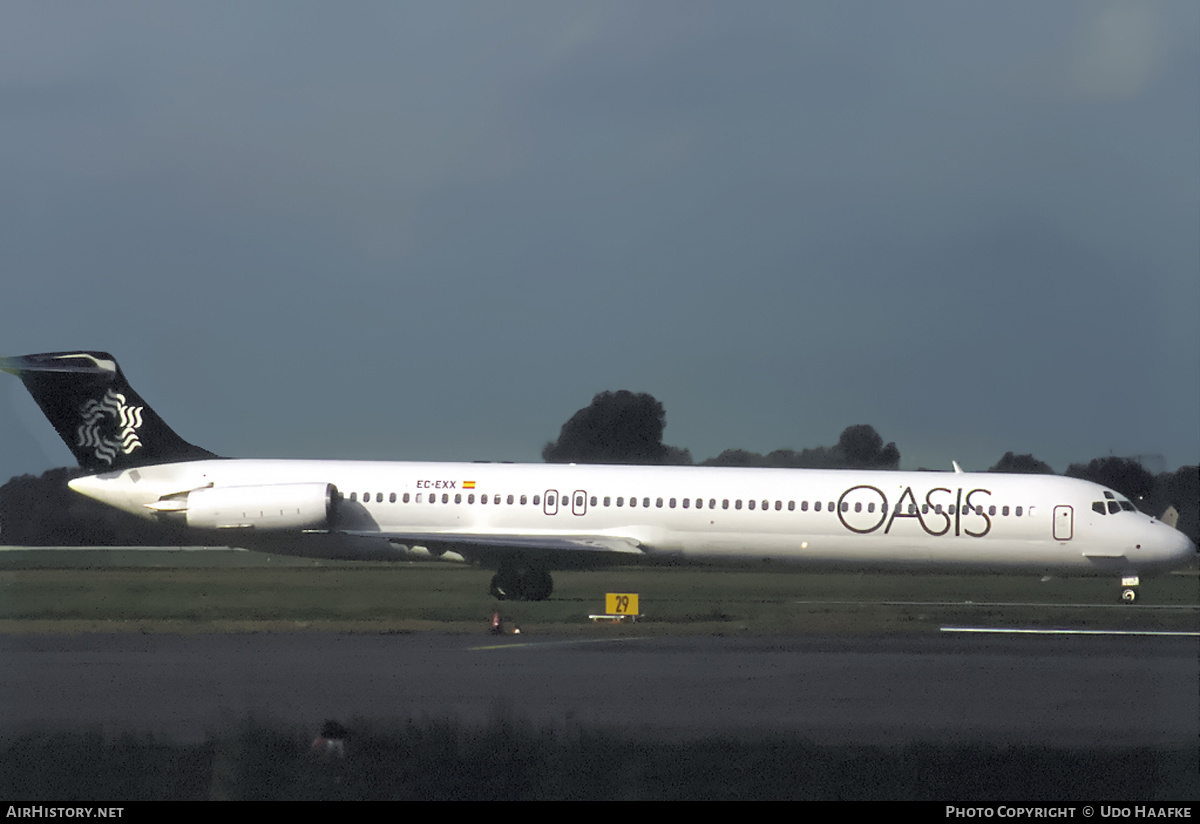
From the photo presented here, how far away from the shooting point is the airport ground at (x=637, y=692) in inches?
381

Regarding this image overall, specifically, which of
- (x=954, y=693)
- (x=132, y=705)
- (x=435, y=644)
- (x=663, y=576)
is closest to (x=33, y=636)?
(x=435, y=644)

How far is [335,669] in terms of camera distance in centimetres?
1652

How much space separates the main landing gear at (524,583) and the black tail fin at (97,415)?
8840mm

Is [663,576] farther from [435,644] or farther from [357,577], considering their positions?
[435,644]

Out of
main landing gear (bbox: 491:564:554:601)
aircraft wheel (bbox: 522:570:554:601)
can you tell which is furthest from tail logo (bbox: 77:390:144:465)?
aircraft wheel (bbox: 522:570:554:601)

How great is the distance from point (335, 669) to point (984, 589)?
24.1m

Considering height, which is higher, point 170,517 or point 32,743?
point 170,517

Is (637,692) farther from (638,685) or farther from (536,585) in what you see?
(536,585)

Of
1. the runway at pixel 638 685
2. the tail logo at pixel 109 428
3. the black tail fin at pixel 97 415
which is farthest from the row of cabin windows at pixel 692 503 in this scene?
the runway at pixel 638 685

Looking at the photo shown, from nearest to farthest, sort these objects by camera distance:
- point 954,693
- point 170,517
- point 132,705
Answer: point 132,705 → point 954,693 → point 170,517

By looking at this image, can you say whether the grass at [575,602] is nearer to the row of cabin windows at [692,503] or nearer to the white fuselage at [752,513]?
the white fuselage at [752,513]

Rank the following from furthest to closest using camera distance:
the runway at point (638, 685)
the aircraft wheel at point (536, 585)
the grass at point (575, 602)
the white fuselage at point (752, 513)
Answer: the aircraft wheel at point (536, 585) → the white fuselage at point (752, 513) → the grass at point (575, 602) → the runway at point (638, 685)

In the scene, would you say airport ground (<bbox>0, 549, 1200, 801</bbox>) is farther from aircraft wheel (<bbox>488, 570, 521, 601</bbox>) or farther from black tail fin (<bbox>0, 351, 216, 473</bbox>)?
black tail fin (<bbox>0, 351, 216, 473</bbox>)

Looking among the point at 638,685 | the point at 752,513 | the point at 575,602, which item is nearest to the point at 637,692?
the point at 638,685
